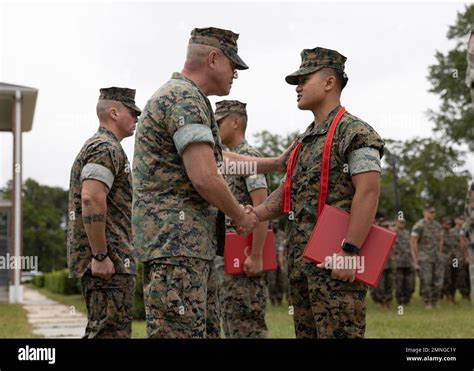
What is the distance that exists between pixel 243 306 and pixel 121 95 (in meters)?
1.78

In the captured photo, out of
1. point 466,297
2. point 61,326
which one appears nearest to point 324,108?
point 61,326

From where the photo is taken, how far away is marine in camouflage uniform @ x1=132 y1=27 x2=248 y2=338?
12.0 ft

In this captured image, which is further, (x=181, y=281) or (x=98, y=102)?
(x=98, y=102)

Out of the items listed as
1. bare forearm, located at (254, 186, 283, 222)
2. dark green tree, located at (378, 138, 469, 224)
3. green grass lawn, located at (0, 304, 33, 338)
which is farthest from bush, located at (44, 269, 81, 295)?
bare forearm, located at (254, 186, 283, 222)

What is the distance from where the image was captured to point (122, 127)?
5.21m

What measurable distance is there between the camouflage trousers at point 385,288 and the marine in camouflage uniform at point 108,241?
9331 mm

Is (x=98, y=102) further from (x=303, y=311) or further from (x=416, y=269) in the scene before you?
(x=416, y=269)

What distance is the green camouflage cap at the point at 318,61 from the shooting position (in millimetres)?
3914

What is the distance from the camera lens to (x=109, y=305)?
4.80 metres

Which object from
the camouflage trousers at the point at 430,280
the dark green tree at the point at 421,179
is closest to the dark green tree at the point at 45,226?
the dark green tree at the point at 421,179

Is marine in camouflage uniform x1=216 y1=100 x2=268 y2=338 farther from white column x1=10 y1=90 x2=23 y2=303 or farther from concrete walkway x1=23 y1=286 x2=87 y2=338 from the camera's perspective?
white column x1=10 y1=90 x2=23 y2=303

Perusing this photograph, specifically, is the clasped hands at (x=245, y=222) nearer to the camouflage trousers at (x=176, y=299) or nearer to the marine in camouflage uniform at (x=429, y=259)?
the camouflage trousers at (x=176, y=299)

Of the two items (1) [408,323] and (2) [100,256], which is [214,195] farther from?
(1) [408,323]
